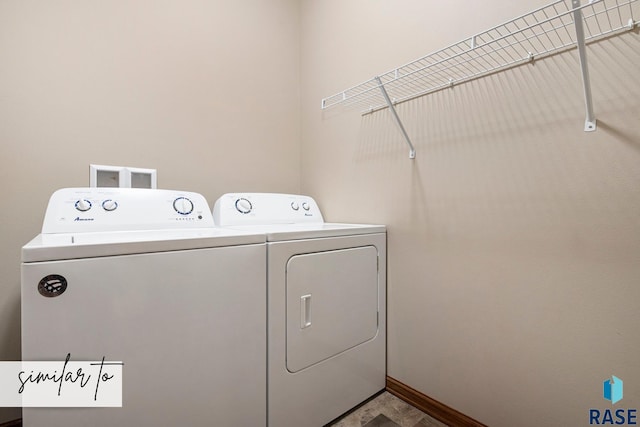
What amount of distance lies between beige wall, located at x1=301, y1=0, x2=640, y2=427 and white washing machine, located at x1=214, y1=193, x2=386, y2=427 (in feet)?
0.52

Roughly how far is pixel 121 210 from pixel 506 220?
5.17 ft

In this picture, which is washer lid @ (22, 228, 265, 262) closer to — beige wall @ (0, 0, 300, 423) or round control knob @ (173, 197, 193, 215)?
round control knob @ (173, 197, 193, 215)

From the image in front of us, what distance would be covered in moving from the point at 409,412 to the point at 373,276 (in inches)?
25.9

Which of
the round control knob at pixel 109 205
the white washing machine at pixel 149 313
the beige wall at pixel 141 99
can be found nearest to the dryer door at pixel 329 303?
the white washing machine at pixel 149 313

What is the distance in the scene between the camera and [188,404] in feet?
2.93

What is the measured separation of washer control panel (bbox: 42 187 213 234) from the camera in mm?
1082

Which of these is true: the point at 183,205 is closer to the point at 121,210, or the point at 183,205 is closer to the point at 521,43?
the point at 121,210

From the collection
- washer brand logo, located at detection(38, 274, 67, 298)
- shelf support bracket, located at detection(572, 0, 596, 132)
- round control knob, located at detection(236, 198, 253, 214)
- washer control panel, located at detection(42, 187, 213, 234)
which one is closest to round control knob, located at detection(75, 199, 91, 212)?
washer control panel, located at detection(42, 187, 213, 234)

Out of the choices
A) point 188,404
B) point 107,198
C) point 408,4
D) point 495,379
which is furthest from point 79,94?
point 495,379

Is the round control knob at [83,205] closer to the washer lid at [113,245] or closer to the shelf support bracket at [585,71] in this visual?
the washer lid at [113,245]

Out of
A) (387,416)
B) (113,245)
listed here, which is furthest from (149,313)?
(387,416)

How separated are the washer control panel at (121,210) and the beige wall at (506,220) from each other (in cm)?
95

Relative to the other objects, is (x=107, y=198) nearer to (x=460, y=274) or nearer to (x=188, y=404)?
(x=188, y=404)

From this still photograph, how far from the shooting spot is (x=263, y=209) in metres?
1.64
